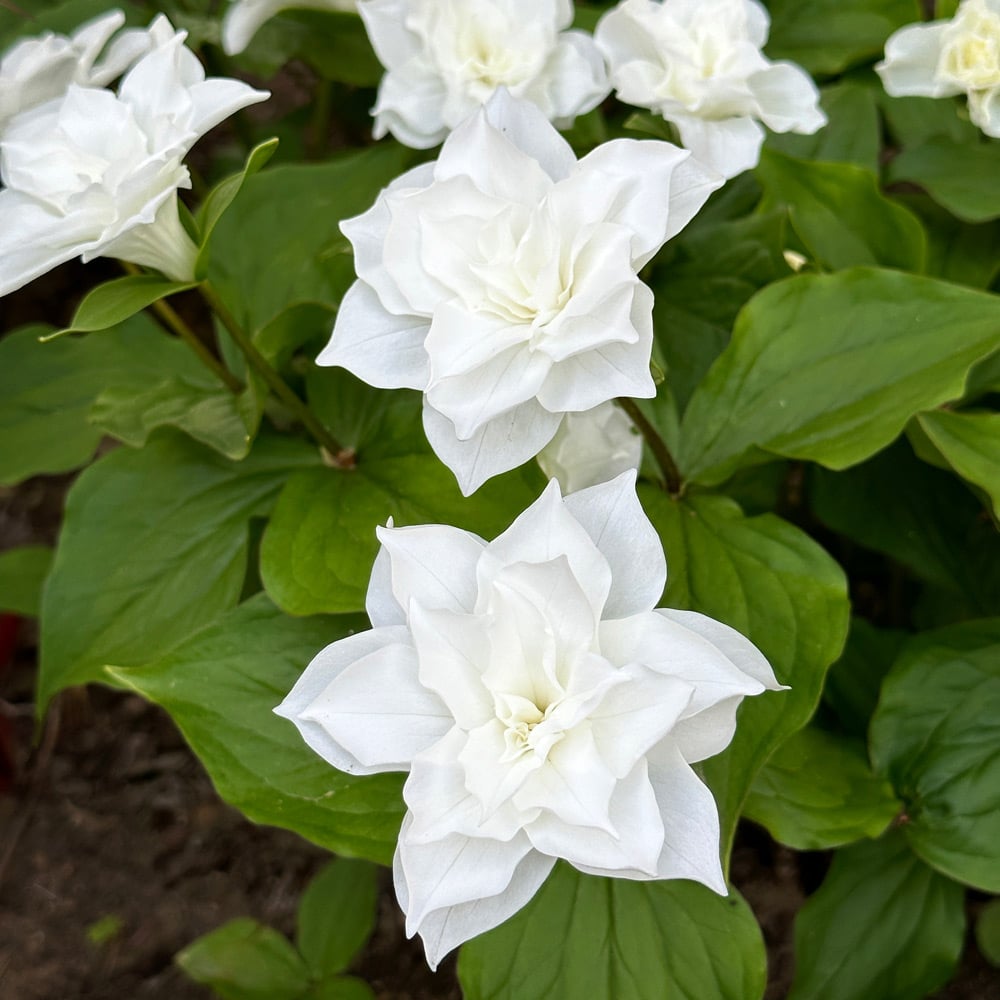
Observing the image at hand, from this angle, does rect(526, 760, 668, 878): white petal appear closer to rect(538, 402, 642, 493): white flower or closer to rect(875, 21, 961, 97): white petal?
rect(538, 402, 642, 493): white flower

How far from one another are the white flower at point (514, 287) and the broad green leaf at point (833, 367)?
10.9 inches

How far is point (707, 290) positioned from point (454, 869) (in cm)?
84

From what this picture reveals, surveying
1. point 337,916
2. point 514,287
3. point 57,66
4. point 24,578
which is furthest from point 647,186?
point 24,578

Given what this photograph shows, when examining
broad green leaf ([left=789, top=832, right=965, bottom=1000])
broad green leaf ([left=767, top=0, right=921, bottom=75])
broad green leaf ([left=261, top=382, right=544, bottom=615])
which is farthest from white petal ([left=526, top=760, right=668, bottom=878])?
→ broad green leaf ([left=767, top=0, right=921, bottom=75])

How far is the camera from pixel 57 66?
3.41 ft

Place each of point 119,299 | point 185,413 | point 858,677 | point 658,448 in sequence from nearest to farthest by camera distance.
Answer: point 119,299
point 658,448
point 185,413
point 858,677

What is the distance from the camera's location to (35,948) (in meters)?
1.51

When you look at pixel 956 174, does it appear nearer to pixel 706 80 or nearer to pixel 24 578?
pixel 706 80

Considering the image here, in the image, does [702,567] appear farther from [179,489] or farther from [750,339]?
[179,489]

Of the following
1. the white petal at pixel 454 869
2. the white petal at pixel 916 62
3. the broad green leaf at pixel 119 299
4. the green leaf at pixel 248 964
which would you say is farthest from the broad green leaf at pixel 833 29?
the green leaf at pixel 248 964

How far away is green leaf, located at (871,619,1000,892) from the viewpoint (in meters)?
0.97

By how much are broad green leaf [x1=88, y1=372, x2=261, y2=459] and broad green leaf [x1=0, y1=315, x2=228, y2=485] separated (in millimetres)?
202

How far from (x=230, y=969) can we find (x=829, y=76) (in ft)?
4.89

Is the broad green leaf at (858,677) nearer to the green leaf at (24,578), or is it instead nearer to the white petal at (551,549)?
the white petal at (551,549)
